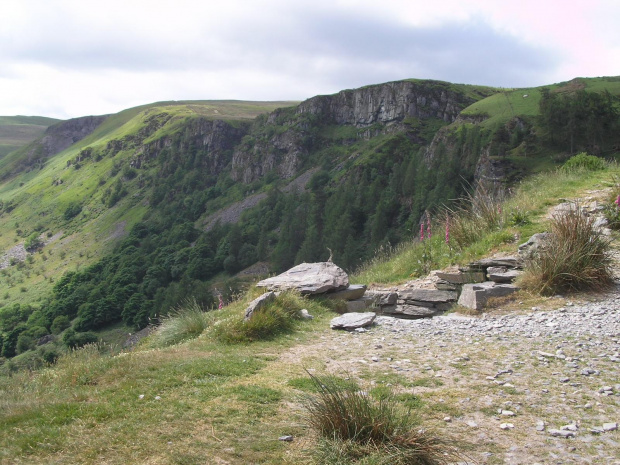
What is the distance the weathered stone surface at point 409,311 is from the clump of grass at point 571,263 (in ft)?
7.06

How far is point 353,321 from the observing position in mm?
9617

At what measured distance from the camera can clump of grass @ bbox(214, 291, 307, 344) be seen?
28.9 feet

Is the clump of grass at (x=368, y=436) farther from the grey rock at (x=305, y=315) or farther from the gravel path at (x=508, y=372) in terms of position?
the grey rock at (x=305, y=315)

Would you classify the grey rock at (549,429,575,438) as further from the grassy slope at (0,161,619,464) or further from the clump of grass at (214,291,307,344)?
the clump of grass at (214,291,307,344)

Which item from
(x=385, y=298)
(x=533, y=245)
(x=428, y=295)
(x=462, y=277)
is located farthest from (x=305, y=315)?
(x=533, y=245)

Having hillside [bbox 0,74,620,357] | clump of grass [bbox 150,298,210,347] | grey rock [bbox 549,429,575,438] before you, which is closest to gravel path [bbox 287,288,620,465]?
grey rock [bbox 549,429,575,438]

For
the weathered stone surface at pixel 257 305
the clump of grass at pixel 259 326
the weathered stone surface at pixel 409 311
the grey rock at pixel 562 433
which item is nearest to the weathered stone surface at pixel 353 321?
the clump of grass at pixel 259 326

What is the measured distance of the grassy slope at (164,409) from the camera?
4285mm

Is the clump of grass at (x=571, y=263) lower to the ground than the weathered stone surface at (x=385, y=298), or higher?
higher

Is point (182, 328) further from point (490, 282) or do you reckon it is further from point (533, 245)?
point (533, 245)

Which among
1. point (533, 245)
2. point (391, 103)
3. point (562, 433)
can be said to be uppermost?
point (391, 103)

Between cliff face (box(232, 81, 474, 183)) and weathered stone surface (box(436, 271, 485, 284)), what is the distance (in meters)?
131

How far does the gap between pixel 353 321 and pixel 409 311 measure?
2.22 m

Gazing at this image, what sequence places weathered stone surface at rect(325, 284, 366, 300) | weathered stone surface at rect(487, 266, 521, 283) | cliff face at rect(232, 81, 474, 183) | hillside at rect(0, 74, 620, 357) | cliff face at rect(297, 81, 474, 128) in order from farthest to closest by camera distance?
1. cliff face at rect(232, 81, 474, 183)
2. cliff face at rect(297, 81, 474, 128)
3. hillside at rect(0, 74, 620, 357)
4. weathered stone surface at rect(325, 284, 366, 300)
5. weathered stone surface at rect(487, 266, 521, 283)
